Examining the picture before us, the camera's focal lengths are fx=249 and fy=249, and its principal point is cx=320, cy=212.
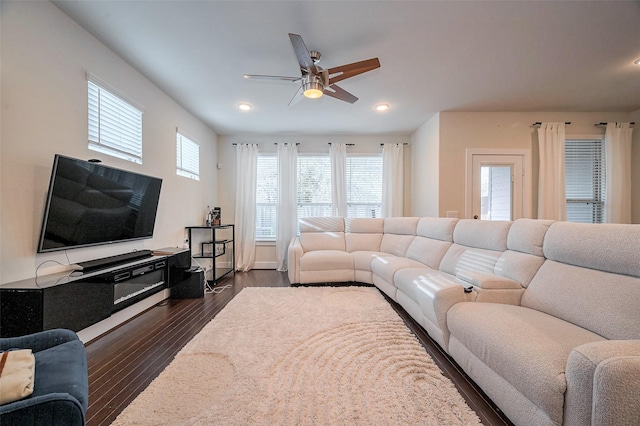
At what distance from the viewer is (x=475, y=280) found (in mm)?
1922

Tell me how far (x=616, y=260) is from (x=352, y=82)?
106 inches

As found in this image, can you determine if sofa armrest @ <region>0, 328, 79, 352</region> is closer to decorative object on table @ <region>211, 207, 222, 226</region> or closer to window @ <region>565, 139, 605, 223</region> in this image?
decorative object on table @ <region>211, 207, 222, 226</region>

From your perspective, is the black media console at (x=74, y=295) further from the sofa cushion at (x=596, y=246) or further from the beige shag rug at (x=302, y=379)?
the sofa cushion at (x=596, y=246)

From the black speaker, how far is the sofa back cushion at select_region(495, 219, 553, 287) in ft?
10.9

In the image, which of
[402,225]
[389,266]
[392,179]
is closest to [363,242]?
[402,225]

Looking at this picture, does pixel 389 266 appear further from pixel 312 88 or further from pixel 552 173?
pixel 552 173

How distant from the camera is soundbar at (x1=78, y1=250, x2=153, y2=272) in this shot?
2.01 meters

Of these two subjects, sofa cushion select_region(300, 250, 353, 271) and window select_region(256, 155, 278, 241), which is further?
window select_region(256, 155, 278, 241)

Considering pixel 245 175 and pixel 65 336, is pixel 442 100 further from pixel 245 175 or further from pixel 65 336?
pixel 65 336

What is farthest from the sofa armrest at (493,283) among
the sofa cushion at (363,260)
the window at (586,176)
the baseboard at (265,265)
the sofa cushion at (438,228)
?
the baseboard at (265,265)

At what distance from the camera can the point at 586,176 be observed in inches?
154

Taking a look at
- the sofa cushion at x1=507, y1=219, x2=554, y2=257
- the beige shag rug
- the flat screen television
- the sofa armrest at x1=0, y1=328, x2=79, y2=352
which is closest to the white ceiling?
the flat screen television

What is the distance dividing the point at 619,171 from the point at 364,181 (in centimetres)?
382

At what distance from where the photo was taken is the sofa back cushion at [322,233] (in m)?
4.35
